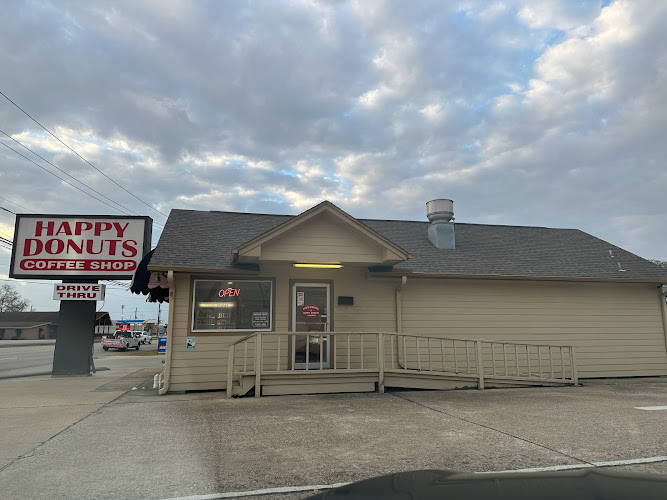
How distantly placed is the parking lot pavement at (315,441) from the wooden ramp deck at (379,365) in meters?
0.61

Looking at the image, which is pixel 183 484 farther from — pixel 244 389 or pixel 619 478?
pixel 244 389

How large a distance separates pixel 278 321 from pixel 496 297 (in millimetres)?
5470

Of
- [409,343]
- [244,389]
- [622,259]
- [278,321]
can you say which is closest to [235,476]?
[244,389]

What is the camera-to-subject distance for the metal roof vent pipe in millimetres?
12500

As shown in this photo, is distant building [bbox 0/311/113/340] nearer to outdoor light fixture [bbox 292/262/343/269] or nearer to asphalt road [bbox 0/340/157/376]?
asphalt road [bbox 0/340/157/376]

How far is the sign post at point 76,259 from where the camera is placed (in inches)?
527

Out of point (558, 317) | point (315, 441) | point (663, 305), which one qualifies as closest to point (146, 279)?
point (315, 441)

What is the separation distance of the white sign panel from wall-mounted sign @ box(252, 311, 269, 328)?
618 centimetres

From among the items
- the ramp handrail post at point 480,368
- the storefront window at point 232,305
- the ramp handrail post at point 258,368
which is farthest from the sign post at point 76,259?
the ramp handrail post at point 480,368

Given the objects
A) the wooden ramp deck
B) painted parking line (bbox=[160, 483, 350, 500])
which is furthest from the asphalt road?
painted parking line (bbox=[160, 483, 350, 500])

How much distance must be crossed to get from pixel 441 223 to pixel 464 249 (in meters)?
0.99

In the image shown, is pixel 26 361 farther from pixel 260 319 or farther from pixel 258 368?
pixel 258 368

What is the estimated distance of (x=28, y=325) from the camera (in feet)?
221

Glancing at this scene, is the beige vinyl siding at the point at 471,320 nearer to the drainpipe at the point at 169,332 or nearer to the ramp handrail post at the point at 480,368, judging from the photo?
the drainpipe at the point at 169,332
